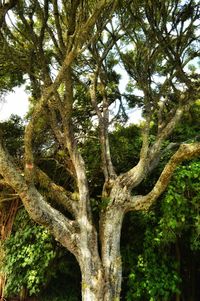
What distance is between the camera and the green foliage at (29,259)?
5.66 m

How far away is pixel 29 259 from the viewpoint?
5.68 meters

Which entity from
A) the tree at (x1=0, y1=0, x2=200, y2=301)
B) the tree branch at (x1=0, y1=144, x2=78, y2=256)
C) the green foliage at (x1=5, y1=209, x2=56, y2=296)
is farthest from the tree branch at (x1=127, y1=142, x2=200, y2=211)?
the green foliage at (x1=5, y1=209, x2=56, y2=296)

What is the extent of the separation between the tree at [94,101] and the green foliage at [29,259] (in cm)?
71

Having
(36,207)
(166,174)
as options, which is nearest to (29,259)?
(36,207)

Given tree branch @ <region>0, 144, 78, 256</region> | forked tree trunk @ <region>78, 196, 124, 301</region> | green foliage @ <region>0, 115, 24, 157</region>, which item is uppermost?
green foliage @ <region>0, 115, 24, 157</region>

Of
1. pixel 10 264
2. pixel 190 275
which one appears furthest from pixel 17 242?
pixel 190 275

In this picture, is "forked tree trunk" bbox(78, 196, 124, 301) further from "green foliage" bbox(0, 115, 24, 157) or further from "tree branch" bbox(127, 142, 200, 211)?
"green foliage" bbox(0, 115, 24, 157)

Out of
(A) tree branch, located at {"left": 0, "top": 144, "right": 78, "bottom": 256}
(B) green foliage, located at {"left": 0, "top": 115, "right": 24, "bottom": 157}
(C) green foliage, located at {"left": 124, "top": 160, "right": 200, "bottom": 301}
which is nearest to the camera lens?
(A) tree branch, located at {"left": 0, "top": 144, "right": 78, "bottom": 256}

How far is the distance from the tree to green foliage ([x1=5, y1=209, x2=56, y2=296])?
0.71m

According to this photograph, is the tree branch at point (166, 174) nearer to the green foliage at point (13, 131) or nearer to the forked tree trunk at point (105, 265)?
the forked tree trunk at point (105, 265)

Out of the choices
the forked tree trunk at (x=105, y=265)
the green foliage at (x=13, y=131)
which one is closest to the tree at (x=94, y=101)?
the forked tree trunk at (x=105, y=265)

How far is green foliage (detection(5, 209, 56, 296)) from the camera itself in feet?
18.6

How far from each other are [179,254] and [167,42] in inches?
160

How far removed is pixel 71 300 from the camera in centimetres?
607
